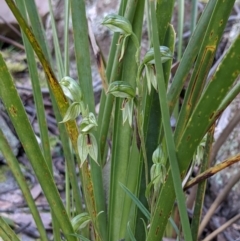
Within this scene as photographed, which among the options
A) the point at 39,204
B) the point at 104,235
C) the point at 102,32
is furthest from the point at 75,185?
the point at 102,32

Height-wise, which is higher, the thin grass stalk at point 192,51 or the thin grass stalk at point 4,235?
the thin grass stalk at point 192,51

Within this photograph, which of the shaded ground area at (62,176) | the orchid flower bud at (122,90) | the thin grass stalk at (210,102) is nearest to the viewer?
the thin grass stalk at (210,102)

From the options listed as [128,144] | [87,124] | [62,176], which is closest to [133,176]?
[128,144]

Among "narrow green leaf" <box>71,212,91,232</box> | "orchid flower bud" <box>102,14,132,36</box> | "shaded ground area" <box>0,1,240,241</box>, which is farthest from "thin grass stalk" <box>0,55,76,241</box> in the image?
"shaded ground area" <box>0,1,240,241</box>

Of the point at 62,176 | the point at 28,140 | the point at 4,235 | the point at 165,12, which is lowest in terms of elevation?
the point at 62,176

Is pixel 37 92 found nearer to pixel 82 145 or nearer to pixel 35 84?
pixel 35 84

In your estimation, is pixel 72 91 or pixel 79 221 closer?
pixel 72 91

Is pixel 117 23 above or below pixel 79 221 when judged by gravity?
above

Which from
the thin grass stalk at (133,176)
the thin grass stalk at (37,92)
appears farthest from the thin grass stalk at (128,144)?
the thin grass stalk at (37,92)

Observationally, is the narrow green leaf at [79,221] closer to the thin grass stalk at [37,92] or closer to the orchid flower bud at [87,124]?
the thin grass stalk at [37,92]

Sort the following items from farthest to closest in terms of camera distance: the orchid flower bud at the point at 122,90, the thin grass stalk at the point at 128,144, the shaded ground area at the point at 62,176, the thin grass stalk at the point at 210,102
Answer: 1. the shaded ground area at the point at 62,176
2. the thin grass stalk at the point at 128,144
3. the orchid flower bud at the point at 122,90
4. the thin grass stalk at the point at 210,102

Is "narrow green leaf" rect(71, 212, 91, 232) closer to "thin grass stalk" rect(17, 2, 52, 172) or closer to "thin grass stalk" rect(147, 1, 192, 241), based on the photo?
"thin grass stalk" rect(17, 2, 52, 172)

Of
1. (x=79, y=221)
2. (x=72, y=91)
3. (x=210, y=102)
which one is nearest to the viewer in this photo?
(x=210, y=102)
